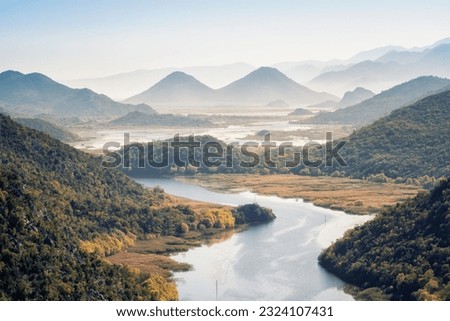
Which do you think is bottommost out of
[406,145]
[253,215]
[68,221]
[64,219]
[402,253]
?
[253,215]

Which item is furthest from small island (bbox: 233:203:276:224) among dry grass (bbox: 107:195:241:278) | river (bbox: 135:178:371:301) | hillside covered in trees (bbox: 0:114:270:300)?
dry grass (bbox: 107:195:241:278)

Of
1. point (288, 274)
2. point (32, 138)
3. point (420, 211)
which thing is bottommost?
point (288, 274)

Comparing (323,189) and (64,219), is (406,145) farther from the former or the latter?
(64,219)

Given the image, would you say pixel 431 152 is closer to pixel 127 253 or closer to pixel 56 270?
pixel 127 253

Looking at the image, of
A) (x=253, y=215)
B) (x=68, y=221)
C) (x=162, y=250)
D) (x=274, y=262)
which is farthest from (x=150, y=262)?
(x=253, y=215)

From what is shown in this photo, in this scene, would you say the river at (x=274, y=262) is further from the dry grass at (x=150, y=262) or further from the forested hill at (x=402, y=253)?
the forested hill at (x=402, y=253)
